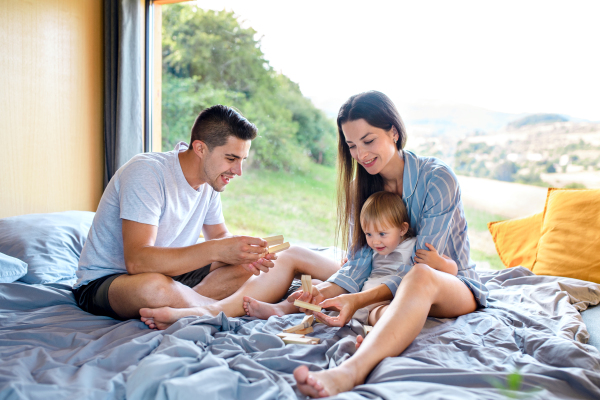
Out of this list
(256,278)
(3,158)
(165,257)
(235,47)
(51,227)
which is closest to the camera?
(165,257)

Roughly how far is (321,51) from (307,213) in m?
1.92

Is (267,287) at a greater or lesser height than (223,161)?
lesser

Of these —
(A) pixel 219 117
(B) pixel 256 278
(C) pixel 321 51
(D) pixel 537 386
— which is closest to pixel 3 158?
(A) pixel 219 117

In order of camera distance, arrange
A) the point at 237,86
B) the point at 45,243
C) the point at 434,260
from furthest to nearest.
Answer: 1. the point at 237,86
2. the point at 45,243
3. the point at 434,260

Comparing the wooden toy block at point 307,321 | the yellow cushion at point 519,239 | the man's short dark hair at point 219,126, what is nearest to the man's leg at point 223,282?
the wooden toy block at point 307,321

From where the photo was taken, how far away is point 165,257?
164 cm

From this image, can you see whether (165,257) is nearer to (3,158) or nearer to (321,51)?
(3,158)

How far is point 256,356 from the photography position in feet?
4.17

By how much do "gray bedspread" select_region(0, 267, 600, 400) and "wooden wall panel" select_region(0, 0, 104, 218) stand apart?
4.20 feet

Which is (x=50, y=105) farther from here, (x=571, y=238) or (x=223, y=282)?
(x=571, y=238)

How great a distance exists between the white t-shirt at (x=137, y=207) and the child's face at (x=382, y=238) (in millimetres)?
807

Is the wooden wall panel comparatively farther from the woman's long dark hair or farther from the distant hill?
the distant hill

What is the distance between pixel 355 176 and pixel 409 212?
312 millimetres

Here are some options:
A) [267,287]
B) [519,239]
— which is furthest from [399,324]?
[519,239]
